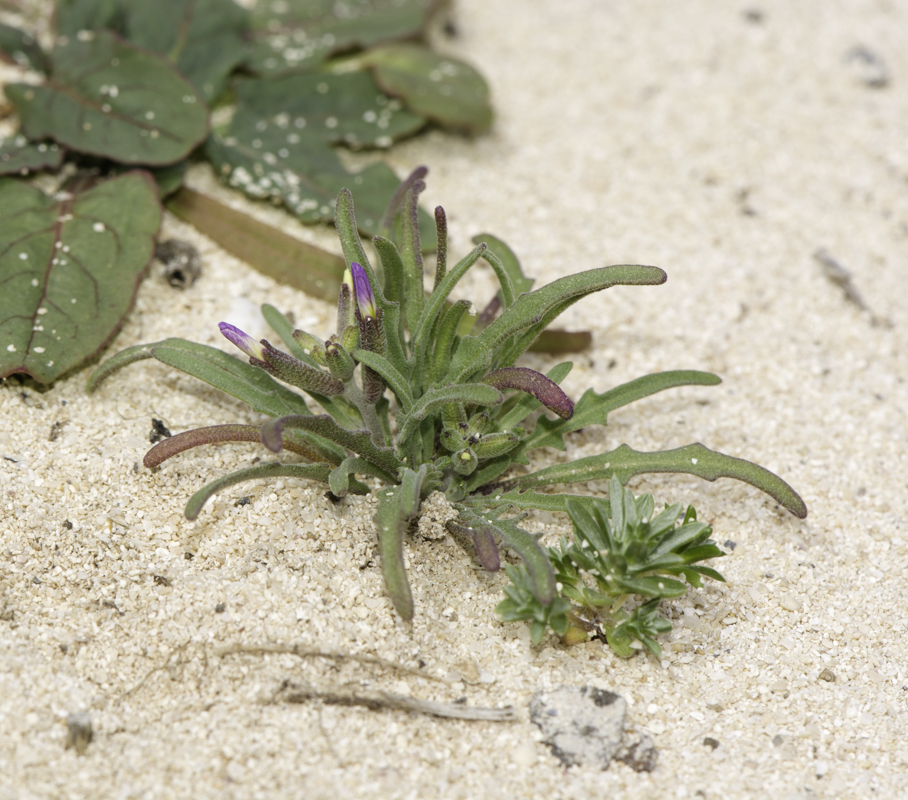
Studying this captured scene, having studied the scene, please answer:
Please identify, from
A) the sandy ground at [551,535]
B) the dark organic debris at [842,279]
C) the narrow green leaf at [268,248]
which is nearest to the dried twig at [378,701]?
the sandy ground at [551,535]

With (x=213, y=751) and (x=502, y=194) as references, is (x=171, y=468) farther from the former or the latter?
(x=502, y=194)

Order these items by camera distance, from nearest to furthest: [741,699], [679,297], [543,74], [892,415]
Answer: [741,699], [892,415], [679,297], [543,74]

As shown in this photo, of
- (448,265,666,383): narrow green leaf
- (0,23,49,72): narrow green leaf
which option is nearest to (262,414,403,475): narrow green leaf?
(448,265,666,383): narrow green leaf

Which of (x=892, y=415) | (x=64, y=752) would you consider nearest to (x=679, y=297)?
(x=892, y=415)

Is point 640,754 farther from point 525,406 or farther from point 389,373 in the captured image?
point 389,373

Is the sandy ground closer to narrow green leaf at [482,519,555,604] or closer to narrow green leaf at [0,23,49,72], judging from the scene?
narrow green leaf at [482,519,555,604]

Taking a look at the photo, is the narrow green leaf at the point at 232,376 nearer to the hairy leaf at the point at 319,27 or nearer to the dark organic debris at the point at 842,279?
the hairy leaf at the point at 319,27
